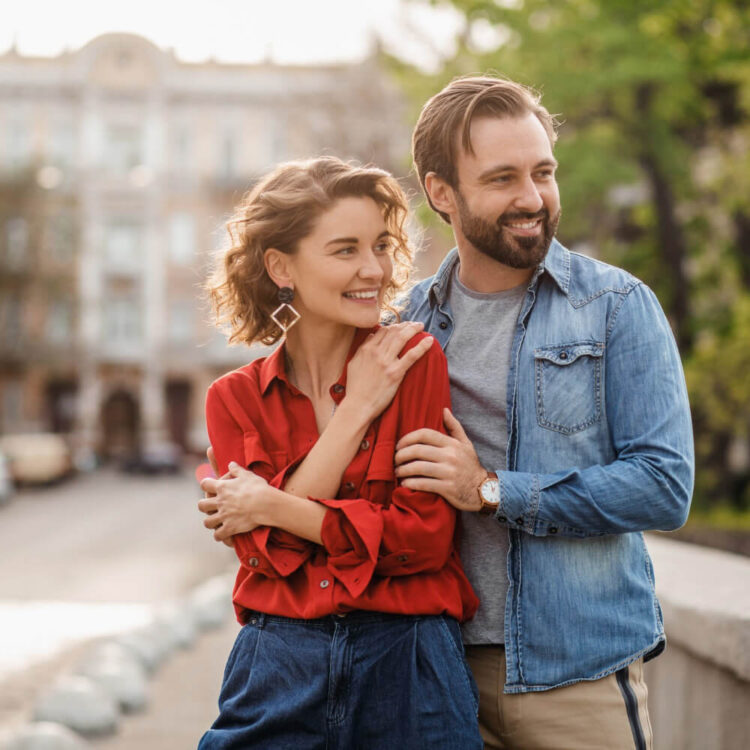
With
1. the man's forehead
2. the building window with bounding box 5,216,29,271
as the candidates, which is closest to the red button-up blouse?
the man's forehead

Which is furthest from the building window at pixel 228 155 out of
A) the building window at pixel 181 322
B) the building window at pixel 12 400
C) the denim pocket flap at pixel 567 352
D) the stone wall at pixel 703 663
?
the denim pocket flap at pixel 567 352

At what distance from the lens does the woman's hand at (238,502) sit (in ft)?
7.30

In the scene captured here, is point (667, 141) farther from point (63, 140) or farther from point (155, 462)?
point (63, 140)

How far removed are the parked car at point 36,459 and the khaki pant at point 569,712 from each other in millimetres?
27114

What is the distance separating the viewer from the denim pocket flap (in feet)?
7.86

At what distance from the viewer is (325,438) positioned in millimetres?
2262

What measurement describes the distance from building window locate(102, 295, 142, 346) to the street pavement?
35.2 feet

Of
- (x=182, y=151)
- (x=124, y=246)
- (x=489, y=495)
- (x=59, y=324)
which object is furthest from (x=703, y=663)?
(x=182, y=151)

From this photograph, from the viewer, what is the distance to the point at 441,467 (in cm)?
221

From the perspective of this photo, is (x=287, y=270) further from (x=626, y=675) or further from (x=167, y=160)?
(x=167, y=160)

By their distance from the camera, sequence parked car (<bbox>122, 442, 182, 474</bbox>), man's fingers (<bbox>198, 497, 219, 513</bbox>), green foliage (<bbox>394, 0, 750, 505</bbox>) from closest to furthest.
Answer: man's fingers (<bbox>198, 497, 219, 513</bbox>) → green foliage (<bbox>394, 0, 750, 505</bbox>) → parked car (<bbox>122, 442, 182, 474</bbox>)

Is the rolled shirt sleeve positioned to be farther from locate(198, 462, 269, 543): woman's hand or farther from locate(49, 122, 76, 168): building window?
locate(49, 122, 76, 168): building window

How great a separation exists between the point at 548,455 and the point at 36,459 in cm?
2780

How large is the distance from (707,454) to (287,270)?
11.8 m
